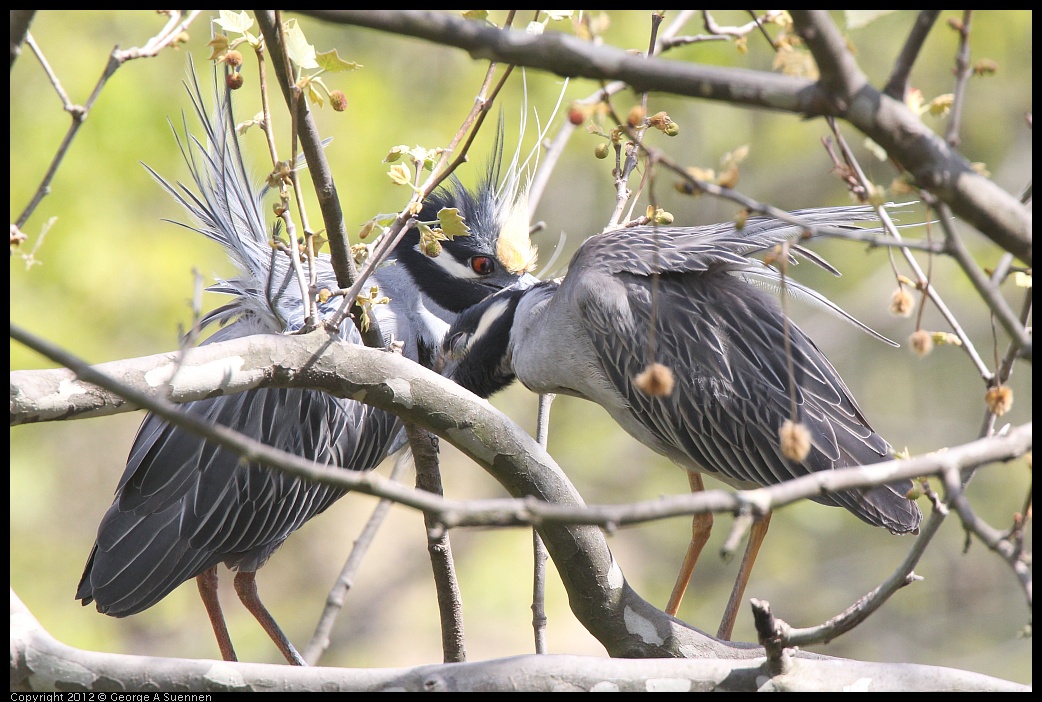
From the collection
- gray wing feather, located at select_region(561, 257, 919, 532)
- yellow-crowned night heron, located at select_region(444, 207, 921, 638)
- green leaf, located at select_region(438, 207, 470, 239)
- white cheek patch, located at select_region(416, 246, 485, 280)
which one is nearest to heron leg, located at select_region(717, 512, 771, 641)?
yellow-crowned night heron, located at select_region(444, 207, 921, 638)

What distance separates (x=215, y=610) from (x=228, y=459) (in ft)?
1.96

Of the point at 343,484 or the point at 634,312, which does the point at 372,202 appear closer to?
the point at 634,312

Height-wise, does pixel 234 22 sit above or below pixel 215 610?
above

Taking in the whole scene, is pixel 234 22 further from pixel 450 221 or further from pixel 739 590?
pixel 739 590

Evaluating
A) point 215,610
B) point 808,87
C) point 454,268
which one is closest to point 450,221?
point 808,87

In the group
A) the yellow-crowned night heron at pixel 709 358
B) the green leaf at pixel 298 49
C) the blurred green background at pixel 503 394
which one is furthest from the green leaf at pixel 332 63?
the blurred green background at pixel 503 394

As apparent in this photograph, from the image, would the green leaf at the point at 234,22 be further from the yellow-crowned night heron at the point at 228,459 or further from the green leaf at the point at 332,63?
the yellow-crowned night heron at the point at 228,459

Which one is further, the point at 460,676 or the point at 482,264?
the point at 482,264

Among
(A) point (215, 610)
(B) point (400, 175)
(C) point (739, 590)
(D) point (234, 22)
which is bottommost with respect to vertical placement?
(A) point (215, 610)

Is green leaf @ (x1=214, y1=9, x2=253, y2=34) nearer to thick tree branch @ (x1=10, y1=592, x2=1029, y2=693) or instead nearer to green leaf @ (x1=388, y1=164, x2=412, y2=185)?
green leaf @ (x1=388, y1=164, x2=412, y2=185)

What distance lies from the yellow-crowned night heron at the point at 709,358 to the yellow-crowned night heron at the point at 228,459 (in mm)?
621

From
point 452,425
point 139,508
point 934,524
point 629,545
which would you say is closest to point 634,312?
point 452,425

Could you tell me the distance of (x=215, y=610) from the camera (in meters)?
3.30

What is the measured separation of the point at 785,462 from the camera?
109 inches
